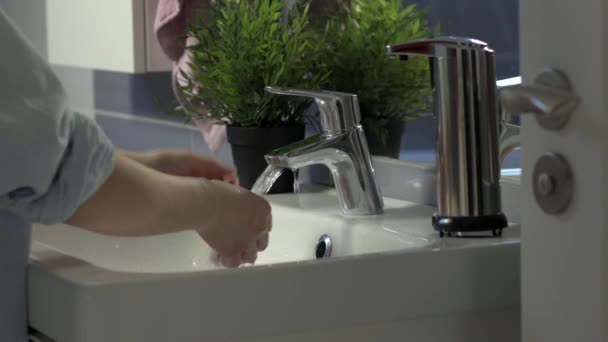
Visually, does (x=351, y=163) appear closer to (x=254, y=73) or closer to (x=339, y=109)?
(x=339, y=109)

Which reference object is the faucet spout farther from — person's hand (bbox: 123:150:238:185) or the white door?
the white door

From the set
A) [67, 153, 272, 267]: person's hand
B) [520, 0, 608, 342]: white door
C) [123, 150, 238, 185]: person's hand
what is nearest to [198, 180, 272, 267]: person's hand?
[67, 153, 272, 267]: person's hand

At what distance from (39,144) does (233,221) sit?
0.80 ft

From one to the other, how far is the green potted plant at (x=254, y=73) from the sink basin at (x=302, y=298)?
1.08 ft

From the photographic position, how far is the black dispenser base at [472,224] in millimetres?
920

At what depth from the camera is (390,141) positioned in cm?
124

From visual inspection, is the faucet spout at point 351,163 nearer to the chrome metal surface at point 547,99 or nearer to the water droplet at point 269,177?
the water droplet at point 269,177

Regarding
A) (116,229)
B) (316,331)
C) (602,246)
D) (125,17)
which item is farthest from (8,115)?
(125,17)

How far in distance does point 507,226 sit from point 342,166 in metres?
0.23

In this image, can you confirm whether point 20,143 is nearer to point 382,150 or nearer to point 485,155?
point 485,155

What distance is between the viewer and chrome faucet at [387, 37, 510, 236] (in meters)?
0.90

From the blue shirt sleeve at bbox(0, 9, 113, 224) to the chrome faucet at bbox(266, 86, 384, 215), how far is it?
0.38m

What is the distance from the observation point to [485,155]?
91 centimetres

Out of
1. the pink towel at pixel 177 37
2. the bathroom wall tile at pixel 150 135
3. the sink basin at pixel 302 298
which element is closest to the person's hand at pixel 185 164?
the sink basin at pixel 302 298
